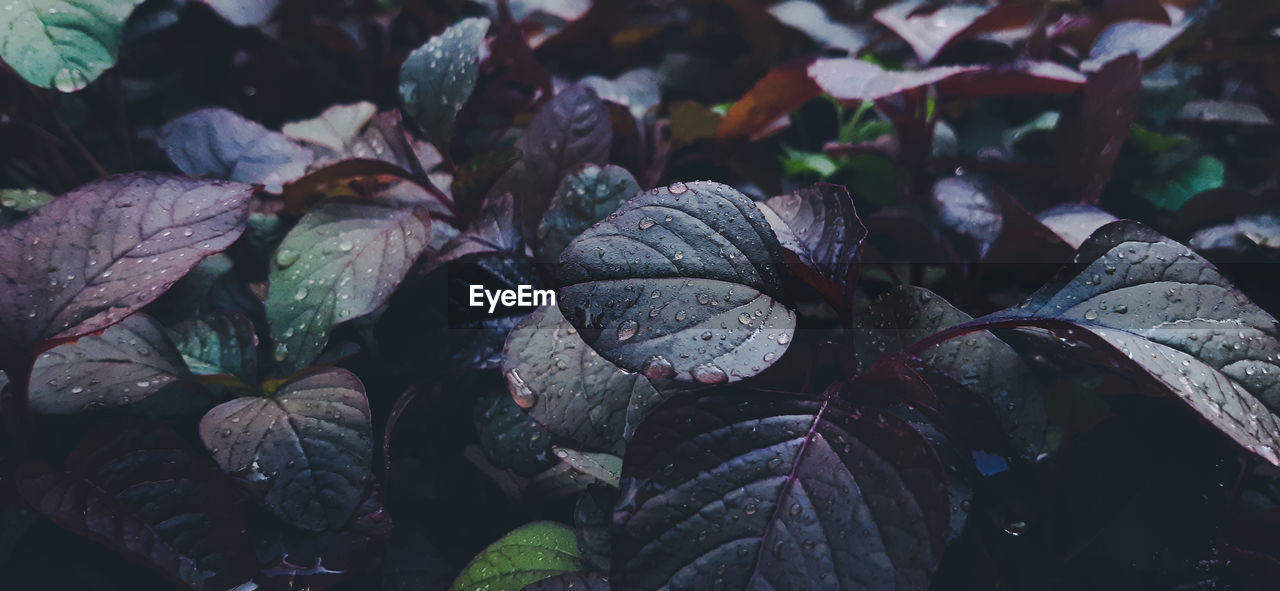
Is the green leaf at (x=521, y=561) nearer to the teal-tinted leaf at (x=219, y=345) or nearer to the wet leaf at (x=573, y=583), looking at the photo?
the wet leaf at (x=573, y=583)

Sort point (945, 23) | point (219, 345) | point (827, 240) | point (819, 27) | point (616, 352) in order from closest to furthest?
point (616, 352), point (827, 240), point (219, 345), point (945, 23), point (819, 27)

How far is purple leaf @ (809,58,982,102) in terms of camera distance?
0.76m

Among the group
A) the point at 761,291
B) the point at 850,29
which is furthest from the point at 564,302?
the point at 850,29

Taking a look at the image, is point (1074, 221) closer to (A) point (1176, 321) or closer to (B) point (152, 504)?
(A) point (1176, 321)

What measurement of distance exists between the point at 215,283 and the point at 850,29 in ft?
3.42

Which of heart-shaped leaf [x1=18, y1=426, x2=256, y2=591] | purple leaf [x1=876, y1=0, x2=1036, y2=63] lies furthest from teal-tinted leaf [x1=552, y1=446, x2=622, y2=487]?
purple leaf [x1=876, y1=0, x2=1036, y2=63]

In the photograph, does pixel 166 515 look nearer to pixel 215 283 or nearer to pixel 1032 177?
pixel 215 283

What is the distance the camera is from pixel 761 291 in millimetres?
531

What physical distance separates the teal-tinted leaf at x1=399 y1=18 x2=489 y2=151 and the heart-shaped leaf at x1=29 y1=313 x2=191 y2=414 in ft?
1.10

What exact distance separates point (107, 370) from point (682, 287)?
1.66ft

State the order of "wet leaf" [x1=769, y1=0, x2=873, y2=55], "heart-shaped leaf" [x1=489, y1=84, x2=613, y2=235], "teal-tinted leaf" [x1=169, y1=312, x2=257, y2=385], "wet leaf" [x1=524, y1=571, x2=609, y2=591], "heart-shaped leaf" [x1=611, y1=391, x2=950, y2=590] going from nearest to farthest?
"heart-shaped leaf" [x1=611, y1=391, x2=950, y2=590] < "wet leaf" [x1=524, y1=571, x2=609, y2=591] < "teal-tinted leaf" [x1=169, y1=312, x2=257, y2=385] < "heart-shaped leaf" [x1=489, y1=84, x2=613, y2=235] < "wet leaf" [x1=769, y1=0, x2=873, y2=55]

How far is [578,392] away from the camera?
55 centimetres

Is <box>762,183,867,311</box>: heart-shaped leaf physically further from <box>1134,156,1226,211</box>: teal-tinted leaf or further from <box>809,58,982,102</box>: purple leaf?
<box>1134,156,1226,211</box>: teal-tinted leaf

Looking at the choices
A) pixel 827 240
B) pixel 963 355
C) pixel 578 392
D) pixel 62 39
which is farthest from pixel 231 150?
pixel 963 355
